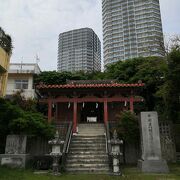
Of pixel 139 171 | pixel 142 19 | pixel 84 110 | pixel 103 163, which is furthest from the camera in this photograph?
pixel 142 19

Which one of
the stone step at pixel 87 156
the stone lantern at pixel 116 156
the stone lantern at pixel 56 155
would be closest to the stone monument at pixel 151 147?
the stone lantern at pixel 116 156

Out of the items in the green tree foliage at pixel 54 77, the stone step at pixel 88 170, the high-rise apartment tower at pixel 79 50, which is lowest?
the stone step at pixel 88 170

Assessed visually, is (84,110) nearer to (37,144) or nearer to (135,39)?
(37,144)

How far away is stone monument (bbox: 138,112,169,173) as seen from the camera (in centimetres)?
980

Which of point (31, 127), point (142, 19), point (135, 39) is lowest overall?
point (31, 127)

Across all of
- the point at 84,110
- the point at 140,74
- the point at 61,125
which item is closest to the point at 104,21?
the point at 140,74

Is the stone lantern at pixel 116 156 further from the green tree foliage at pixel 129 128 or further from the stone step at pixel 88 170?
the green tree foliage at pixel 129 128

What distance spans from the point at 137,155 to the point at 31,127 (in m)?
6.38

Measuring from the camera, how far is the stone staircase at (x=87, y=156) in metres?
10.1

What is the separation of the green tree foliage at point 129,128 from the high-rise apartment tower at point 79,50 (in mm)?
53515

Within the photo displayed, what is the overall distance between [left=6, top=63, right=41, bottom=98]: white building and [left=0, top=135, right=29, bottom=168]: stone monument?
16.3 metres

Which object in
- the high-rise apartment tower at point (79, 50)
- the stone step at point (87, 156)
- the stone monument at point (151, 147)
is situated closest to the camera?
the stone monument at point (151, 147)

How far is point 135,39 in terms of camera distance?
65.6m

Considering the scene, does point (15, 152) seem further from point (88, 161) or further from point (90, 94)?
point (90, 94)
